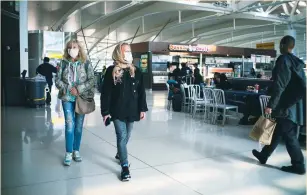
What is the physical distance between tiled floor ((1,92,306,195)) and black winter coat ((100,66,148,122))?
740mm

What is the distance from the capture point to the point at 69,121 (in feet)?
12.6

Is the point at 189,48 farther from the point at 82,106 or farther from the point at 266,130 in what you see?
the point at 82,106

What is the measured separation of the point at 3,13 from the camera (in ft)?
32.1

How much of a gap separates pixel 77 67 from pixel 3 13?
741 centimetres

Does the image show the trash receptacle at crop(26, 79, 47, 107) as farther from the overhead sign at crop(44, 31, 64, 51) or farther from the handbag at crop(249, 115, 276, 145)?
the overhead sign at crop(44, 31, 64, 51)

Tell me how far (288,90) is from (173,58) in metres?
17.9

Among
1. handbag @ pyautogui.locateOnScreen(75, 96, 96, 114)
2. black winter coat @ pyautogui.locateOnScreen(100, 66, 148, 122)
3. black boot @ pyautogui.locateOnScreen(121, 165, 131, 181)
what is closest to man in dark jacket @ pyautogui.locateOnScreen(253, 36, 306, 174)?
black winter coat @ pyautogui.locateOnScreen(100, 66, 148, 122)

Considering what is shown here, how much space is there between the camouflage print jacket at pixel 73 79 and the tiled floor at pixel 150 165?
90 cm

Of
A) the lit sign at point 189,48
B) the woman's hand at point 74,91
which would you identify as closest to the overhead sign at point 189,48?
the lit sign at point 189,48

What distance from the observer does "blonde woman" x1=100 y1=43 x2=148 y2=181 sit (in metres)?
3.26

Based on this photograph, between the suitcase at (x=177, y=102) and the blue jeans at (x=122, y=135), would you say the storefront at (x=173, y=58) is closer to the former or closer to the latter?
the suitcase at (x=177, y=102)

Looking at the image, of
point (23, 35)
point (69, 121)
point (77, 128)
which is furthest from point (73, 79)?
point (23, 35)

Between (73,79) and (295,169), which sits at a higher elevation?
(73,79)

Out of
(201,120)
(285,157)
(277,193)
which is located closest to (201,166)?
(277,193)
